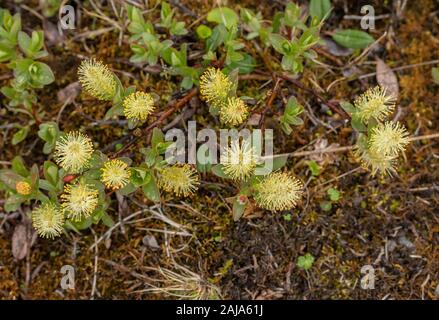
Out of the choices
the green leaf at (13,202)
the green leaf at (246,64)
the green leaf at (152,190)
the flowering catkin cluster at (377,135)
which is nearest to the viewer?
the flowering catkin cluster at (377,135)

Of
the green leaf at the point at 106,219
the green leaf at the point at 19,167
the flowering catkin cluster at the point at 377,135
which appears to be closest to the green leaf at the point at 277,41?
the flowering catkin cluster at the point at 377,135

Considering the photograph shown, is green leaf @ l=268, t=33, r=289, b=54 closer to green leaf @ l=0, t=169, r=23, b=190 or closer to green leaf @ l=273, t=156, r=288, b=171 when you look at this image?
green leaf @ l=273, t=156, r=288, b=171

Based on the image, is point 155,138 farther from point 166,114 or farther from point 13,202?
point 13,202

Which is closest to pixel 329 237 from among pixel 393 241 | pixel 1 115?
pixel 393 241

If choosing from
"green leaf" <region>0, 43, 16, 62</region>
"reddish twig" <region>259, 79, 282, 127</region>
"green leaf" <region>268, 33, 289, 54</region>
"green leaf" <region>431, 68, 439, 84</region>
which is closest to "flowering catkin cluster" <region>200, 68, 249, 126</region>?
"reddish twig" <region>259, 79, 282, 127</region>

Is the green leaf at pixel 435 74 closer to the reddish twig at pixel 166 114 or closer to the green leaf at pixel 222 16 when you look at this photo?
the green leaf at pixel 222 16

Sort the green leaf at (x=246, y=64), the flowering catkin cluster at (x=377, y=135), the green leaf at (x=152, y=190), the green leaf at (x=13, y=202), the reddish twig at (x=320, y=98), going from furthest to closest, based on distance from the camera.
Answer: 1. the green leaf at (x=246, y=64)
2. the reddish twig at (x=320, y=98)
3. the green leaf at (x=13, y=202)
4. the green leaf at (x=152, y=190)
5. the flowering catkin cluster at (x=377, y=135)
